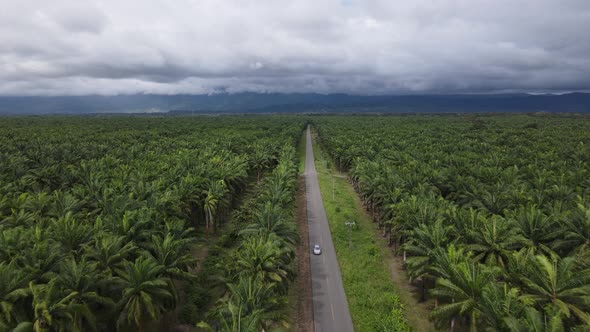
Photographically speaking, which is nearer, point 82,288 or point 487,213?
point 82,288

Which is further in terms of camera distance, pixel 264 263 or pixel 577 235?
pixel 577 235

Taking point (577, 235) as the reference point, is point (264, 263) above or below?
below

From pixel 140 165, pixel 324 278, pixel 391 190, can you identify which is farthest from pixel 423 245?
pixel 140 165

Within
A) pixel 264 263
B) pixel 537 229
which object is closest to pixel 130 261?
pixel 264 263

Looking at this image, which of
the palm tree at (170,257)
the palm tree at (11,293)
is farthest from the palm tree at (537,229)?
the palm tree at (11,293)

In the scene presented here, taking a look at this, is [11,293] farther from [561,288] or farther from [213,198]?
[561,288]

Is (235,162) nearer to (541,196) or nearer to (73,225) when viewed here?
(73,225)
